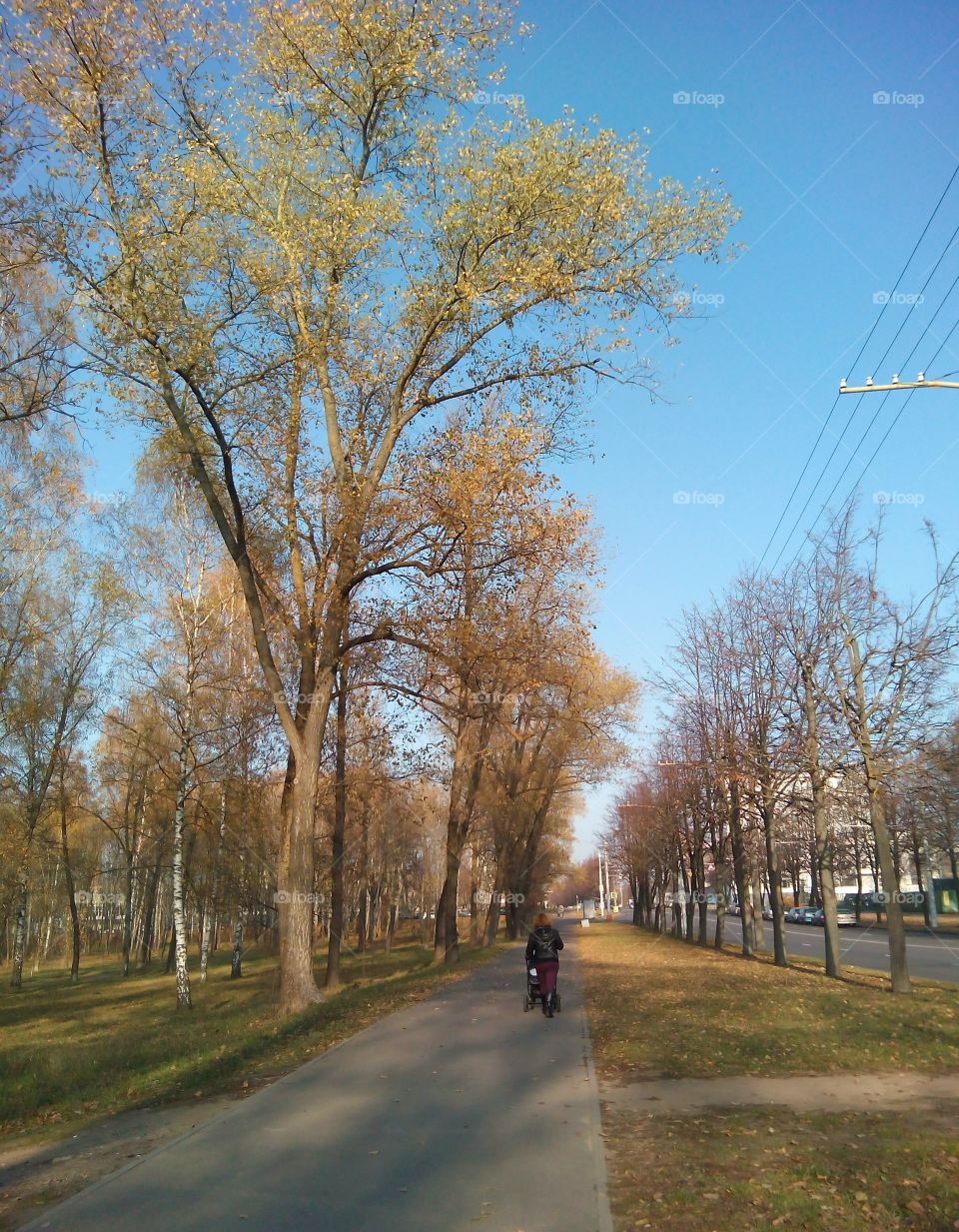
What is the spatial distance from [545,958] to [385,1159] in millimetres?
8844

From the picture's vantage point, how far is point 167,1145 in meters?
6.71

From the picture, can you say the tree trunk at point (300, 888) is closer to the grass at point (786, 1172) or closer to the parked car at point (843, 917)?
the grass at point (786, 1172)

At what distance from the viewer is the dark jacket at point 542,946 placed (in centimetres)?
1503

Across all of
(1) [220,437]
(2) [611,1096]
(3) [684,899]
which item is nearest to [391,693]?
(1) [220,437]

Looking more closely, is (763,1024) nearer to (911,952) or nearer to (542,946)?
(542,946)

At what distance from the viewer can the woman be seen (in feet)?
48.4

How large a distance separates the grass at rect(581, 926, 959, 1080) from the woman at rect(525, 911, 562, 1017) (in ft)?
2.56

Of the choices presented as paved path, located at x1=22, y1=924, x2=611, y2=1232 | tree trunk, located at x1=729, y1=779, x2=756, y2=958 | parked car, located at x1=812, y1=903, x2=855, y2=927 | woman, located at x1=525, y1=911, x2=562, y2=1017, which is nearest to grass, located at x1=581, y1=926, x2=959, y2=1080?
woman, located at x1=525, y1=911, x2=562, y2=1017

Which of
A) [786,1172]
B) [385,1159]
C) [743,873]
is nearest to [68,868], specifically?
[743,873]

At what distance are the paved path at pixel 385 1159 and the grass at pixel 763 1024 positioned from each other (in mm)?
1681

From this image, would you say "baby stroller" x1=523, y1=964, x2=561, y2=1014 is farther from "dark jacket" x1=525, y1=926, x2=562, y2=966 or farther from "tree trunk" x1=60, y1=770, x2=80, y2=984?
"tree trunk" x1=60, y1=770, x2=80, y2=984

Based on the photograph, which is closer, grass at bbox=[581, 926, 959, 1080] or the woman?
grass at bbox=[581, 926, 959, 1080]

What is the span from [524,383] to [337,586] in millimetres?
4687

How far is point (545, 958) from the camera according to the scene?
15.0 meters
